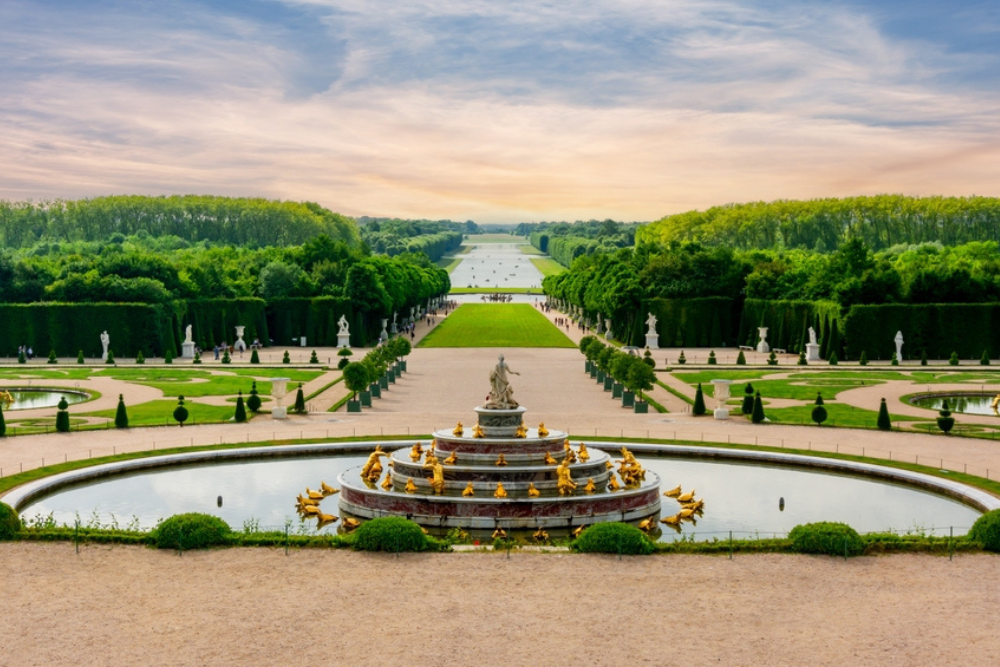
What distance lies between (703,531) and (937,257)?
283 ft

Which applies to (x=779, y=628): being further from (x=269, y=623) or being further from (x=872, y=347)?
(x=872, y=347)

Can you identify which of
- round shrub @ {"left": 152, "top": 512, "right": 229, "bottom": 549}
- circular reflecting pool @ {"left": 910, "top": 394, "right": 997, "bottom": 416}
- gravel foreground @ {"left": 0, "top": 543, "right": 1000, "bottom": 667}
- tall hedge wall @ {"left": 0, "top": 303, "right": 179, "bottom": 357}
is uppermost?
tall hedge wall @ {"left": 0, "top": 303, "right": 179, "bottom": 357}

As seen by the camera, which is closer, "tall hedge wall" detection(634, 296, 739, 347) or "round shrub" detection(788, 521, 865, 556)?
"round shrub" detection(788, 521, 865, 556)

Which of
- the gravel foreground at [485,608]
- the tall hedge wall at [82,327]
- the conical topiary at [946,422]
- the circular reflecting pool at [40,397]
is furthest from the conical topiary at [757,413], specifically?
the tall hedge wall at [82,327]

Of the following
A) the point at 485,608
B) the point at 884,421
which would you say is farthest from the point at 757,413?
the point at 485,608

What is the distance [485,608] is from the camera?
19.5 m

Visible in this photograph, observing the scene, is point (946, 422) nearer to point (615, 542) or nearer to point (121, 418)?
point (615, 542)

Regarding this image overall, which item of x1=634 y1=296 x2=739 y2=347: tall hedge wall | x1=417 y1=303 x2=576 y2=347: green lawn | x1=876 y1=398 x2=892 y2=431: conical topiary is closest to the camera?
x1=876 y1=398 x2=892 y2=431: conical topiary

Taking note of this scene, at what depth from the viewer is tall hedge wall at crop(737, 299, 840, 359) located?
2985 inches

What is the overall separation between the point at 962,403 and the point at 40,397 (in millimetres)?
44879

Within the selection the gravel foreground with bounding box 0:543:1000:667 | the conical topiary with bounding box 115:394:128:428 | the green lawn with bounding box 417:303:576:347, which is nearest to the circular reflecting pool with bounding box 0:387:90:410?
the conical topiary with bounding box 115:394:128:428

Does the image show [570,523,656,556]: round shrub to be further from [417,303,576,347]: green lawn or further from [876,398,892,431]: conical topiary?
[417,303,576,347]: green lawn

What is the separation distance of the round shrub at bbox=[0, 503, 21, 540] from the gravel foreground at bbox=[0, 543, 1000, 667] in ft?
2.08

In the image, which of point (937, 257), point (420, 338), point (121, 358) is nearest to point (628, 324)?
point (420, 338)
